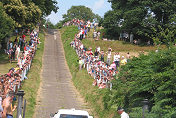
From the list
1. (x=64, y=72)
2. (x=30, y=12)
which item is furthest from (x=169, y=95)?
→ (x=30, y=12)

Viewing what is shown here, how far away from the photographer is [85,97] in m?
23.8

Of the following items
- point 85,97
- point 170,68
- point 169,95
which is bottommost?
point 85,97

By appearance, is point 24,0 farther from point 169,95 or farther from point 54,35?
point 169,95

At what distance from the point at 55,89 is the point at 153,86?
13.6 metres

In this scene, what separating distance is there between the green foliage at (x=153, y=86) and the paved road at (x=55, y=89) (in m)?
4.73

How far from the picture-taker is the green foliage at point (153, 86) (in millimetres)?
12617

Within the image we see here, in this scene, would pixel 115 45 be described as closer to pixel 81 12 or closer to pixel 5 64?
pixel 5 64

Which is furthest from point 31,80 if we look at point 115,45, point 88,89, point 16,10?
point 115,45

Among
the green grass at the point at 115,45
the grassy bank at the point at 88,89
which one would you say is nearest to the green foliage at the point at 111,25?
the green grass at the point at 115,45

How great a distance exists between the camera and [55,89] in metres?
26.2

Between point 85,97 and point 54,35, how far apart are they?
37488 mm

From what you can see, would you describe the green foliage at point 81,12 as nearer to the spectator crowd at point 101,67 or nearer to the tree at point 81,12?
the tree at point 81,12

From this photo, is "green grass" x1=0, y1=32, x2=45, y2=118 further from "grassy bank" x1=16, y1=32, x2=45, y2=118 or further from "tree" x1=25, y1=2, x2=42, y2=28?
"tree" x1=25, y1=2, x2=42, y2=28

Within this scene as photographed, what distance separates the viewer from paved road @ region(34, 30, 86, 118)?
21.2 metres
